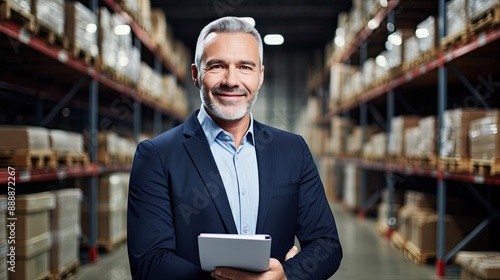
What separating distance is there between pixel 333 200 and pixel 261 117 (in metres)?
5.25

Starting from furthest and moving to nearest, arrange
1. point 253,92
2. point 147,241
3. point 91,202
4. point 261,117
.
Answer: point 261,117
point 91,202
point 253,92
point 147,241

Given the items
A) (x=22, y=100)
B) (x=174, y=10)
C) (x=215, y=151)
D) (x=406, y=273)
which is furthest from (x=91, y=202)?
(x=174, y=10)

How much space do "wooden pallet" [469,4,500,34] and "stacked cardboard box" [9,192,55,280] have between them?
4208mm

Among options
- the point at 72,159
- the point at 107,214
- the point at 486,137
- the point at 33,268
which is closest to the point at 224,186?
the point at 33,268

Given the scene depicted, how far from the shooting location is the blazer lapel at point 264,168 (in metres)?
2.30

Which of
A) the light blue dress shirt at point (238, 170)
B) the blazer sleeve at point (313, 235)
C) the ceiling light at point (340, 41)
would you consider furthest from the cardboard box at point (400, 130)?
the light blue dress shirt at point (238, 170)

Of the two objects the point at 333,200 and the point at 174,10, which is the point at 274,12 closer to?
the point at 174,10

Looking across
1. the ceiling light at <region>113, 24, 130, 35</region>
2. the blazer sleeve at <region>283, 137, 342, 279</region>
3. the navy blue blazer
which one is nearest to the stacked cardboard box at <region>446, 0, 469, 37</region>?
the blazer sleeve at <region>283, 137, 342, 279</region>

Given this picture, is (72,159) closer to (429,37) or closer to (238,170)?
(238,170)

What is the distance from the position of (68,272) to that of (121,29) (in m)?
3.88

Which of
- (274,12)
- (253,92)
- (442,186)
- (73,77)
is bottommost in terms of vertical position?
(442,186)

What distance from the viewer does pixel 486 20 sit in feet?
15.4

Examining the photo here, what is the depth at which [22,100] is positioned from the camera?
8.19 meters

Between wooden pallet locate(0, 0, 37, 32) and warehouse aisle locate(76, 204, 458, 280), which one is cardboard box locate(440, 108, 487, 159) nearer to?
warehouse aisle locate(76, 204, 458, 280)
